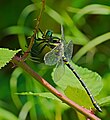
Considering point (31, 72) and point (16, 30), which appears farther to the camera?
point (16, 30)

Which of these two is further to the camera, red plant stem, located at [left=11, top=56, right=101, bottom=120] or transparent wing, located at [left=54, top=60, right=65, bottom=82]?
transparent wing, located at [left=54, top=60, right=65, bottom=82]

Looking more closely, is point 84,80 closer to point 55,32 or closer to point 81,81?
point 81,81

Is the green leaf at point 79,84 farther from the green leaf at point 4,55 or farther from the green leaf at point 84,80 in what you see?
the green leaf at point 4,55

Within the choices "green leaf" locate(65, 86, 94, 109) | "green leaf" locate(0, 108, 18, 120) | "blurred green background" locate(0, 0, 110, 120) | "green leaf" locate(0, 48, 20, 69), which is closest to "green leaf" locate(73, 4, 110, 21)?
"blurred green background" locate(0, 0, 110, 120)

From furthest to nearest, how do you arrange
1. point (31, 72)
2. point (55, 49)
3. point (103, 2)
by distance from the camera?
point (103, 2) → point (55, 49) → point (31, 72)

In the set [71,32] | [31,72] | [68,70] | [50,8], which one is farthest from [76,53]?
[31,72]

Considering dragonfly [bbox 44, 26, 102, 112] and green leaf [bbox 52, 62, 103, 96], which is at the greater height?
dragonfly [bbox 44, 26, 102, 112]

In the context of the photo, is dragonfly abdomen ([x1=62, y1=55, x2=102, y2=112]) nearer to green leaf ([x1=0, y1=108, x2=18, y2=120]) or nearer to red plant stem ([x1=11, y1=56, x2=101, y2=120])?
red plant stem ([x1=11, y1=56, x2=101, y2=120])

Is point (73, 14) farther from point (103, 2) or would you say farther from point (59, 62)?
point (59, 62)

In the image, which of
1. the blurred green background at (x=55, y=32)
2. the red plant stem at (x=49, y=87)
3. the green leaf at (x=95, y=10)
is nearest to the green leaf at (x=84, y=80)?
the red plant stem at (x=49, y=87)
